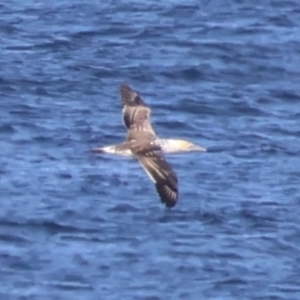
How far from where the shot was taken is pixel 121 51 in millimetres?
28453

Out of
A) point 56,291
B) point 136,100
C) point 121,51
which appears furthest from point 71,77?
point 136,100

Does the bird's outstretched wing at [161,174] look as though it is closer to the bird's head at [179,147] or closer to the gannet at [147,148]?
the gannet at [147,148]

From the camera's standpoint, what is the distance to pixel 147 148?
16.3m

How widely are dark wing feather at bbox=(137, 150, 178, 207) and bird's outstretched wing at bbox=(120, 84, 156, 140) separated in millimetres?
680

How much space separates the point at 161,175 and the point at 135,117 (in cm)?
161

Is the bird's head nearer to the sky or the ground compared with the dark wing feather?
nearer to the ground

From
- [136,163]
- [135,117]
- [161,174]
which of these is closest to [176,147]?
[135,117]

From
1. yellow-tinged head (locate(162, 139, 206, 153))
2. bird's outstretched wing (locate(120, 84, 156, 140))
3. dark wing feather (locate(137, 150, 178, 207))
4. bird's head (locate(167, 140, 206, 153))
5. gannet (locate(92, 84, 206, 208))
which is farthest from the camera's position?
bird's outstretched wing (locate(120, 84, 156, 140))

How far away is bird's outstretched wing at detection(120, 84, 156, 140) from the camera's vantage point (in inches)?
667

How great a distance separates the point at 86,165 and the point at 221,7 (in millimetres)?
7812

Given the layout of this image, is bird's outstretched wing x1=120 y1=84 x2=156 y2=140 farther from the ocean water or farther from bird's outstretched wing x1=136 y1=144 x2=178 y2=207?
the ocean water

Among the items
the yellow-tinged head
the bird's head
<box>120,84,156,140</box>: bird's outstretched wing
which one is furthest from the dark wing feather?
<box>120,84,156,140</box>: bird's outstretched wing

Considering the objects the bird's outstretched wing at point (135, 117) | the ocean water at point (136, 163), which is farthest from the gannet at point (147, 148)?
the ocean water at point (136, 163)

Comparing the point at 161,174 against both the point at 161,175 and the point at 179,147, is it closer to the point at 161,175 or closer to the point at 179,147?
the point at 161,175
